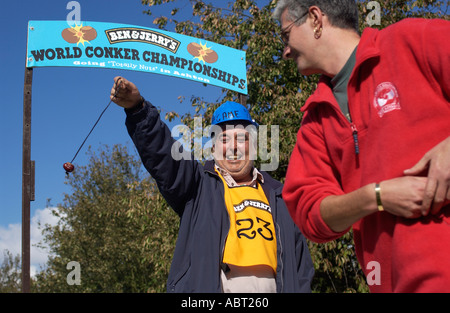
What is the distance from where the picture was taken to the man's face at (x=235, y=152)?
10.5ft

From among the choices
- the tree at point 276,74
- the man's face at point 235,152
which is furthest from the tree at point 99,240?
the man's face at point 235,152

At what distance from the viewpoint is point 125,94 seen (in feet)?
8.41

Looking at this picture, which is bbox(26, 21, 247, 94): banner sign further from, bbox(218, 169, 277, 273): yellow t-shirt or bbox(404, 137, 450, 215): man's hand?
bbox(404, 137, 450, 215): man's hand

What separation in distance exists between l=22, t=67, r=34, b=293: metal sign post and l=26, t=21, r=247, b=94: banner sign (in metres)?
0.48

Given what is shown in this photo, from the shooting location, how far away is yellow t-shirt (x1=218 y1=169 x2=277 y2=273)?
2.72 metres

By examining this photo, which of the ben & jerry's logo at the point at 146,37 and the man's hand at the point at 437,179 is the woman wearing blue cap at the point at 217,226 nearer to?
the man's hand at the point at 437,179

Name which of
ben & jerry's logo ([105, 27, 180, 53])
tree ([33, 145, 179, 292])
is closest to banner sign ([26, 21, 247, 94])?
ben & jerry's logo ([105, 27, 180, 53])

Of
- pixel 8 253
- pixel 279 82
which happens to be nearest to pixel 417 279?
pixel 279 82

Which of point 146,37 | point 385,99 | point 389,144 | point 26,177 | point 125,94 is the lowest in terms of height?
point 389,144

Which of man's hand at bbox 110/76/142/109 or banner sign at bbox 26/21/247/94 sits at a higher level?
banner sign at bbox 26/21/247/94

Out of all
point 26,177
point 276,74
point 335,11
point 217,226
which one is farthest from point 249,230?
point 276,74

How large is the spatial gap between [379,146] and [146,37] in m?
4.68

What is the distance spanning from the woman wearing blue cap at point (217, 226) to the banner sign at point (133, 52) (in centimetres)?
254

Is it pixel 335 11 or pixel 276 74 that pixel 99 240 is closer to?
pixel 276 74
